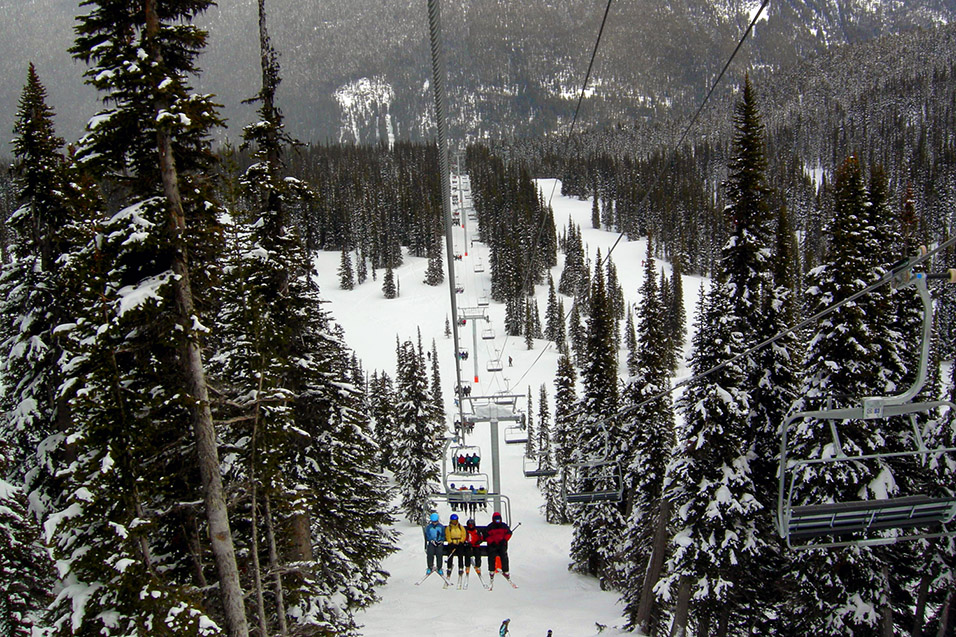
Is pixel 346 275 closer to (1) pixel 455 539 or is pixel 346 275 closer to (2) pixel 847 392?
(1) pixel 455 539

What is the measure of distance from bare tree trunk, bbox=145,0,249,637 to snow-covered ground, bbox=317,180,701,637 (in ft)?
32.4

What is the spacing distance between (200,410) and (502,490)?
187 ft

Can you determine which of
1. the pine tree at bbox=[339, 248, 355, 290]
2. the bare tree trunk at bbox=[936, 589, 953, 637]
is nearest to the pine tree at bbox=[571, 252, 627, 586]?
the bare tree trunk at bbox=[936, 589, 953, 637]

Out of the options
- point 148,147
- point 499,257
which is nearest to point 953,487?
point 148,147

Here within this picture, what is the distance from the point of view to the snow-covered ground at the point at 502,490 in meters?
22.2

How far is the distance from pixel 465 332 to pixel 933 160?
12446 cm

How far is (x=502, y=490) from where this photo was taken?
6425cm

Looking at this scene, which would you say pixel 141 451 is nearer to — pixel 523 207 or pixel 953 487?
pixel 953 487

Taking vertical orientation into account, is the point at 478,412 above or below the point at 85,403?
below

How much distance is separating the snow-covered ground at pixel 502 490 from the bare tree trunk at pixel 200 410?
9880 millimetres

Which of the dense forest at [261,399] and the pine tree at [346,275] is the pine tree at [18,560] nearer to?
the dense forest at [261,399]

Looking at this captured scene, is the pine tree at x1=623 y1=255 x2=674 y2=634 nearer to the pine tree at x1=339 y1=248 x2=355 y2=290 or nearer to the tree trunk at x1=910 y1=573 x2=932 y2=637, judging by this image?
the tree trunk at x1=910 y1=573 x2=932 y2=637

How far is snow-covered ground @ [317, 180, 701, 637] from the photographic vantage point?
2217 centimetres

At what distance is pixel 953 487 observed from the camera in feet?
53.9
